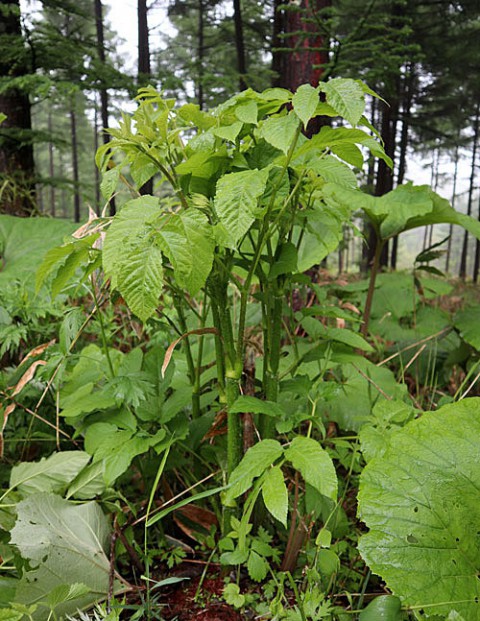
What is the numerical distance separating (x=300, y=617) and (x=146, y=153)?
965 mm

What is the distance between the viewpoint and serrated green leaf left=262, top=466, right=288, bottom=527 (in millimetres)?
787

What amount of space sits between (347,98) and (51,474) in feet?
3.65

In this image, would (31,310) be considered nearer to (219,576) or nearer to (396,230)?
(219,576)

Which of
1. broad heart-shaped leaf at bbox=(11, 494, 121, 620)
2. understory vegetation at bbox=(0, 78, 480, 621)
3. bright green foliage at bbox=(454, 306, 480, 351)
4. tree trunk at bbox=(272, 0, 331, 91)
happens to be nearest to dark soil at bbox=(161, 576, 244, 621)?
understory vegetation at bbox=(0, 78, 480, 621)

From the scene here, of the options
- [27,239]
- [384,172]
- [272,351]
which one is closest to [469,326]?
[272,351]

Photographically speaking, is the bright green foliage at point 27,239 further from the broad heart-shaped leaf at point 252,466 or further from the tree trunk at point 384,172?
the tree trunk at point 384,172

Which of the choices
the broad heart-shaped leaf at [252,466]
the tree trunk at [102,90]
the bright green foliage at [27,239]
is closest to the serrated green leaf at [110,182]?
the broad heart-shaped leaf at [252,466]

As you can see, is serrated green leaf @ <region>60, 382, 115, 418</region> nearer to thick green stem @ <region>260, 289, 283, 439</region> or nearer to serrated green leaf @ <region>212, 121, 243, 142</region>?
thick green stem @ <region>260, 289, 283, 439</region>

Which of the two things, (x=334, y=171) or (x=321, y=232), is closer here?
(x=334, y=171)

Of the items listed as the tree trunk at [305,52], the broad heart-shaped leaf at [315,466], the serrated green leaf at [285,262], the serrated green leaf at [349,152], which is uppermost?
the tree trunk at [305,52]

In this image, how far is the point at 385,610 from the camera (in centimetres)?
80

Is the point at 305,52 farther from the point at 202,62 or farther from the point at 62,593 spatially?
the point at 202,62

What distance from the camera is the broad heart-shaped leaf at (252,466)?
873 mm

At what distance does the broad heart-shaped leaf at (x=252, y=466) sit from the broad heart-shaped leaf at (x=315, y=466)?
0.03 m
